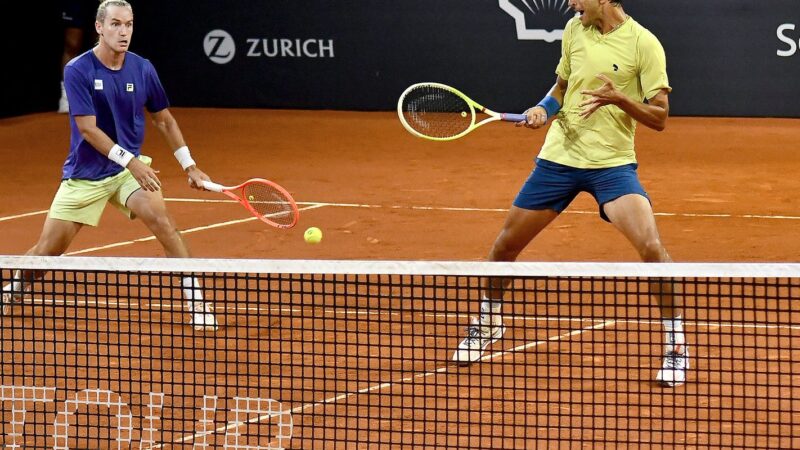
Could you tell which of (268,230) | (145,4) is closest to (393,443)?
(268,230)

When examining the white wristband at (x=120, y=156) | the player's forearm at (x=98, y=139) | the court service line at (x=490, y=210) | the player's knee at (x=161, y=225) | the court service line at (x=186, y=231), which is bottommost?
the court service line at (x=186, y=231)

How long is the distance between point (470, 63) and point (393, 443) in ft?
35.5

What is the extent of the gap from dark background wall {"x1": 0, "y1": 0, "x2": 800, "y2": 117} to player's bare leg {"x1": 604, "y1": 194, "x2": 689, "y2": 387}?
9364 millimetres

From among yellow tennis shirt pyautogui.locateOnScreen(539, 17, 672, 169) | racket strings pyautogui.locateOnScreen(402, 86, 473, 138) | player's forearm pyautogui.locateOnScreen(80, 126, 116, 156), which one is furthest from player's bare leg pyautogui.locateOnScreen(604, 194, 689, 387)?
player's forearm pyautogui.locateOnScreen(80, 126, 116, 156)

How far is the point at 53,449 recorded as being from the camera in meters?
5.15

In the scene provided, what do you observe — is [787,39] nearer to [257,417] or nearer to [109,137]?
[109,137]

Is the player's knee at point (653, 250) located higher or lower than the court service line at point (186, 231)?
higher

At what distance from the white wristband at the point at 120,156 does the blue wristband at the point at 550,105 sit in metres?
2.08

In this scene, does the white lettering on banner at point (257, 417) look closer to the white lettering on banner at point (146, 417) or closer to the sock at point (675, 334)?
the white lettering on banner at point (146, 417)

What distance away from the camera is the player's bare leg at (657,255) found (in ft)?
19.3

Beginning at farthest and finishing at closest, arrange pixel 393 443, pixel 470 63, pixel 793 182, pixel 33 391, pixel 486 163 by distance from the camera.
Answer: pixel 470 63 < pixel 486 163 < pixel 793 182 < pixel 33 391 < pixel 393 443

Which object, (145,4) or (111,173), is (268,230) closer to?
(111,173)

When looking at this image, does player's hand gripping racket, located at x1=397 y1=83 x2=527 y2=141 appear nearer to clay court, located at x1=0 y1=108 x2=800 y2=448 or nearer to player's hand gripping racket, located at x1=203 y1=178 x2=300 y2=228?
player's hand gripping racket, located at x1=203 y1=178 x2=300 y2=228

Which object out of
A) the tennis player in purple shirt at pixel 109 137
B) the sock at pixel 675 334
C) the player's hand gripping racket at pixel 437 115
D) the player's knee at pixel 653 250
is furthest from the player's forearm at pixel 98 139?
the sock at pixel 675 334
